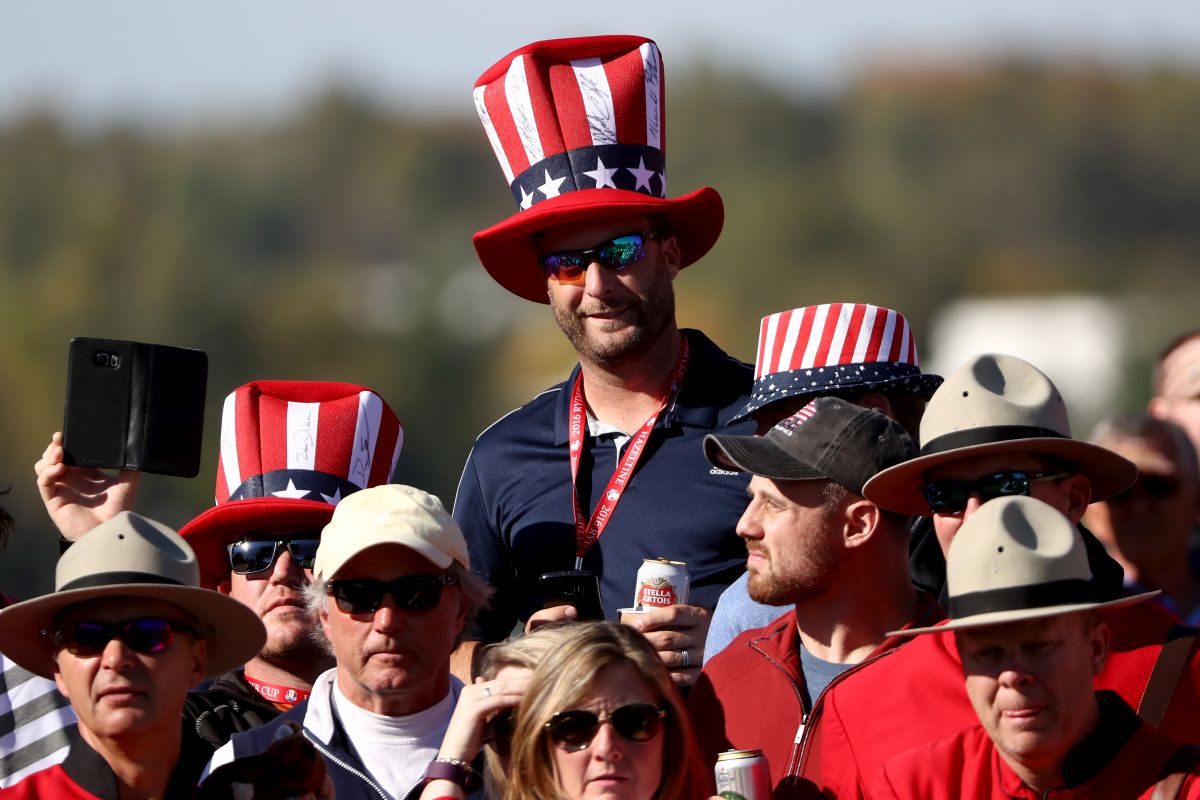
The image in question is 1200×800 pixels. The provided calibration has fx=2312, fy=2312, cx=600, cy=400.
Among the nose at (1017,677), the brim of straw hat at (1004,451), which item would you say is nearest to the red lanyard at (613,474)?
the brim of straw hat at (1004,451)

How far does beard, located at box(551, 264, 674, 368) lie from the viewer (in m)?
7.38

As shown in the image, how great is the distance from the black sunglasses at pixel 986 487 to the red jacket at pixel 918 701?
1.12 ft

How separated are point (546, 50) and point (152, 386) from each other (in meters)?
1.85

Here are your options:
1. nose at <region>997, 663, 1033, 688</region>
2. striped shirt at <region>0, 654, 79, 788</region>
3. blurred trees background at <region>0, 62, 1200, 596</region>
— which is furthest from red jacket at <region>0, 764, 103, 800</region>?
blurred trees background at <region>0, 62, 1200, 596</region>

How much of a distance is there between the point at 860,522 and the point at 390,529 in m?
1.27

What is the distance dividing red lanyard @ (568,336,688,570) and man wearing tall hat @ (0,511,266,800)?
1838mm

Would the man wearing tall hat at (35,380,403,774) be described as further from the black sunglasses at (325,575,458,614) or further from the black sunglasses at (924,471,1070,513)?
the black sunglasses at (924,471,1070,513)

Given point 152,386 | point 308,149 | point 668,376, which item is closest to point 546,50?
point 668,376

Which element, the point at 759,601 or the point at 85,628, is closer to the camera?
the point at 85,628

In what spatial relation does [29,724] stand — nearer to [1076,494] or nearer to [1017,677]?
[1017,677]

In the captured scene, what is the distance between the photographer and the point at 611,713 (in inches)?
224

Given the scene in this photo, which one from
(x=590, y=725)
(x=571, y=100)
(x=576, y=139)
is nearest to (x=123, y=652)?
(x=590, y=725)

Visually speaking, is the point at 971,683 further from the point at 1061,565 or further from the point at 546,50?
the point at 546,50

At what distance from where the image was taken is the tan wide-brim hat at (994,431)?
19.4 feet
